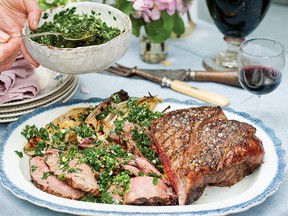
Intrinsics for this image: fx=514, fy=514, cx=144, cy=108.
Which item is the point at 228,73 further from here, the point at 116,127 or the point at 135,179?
the point at 135,179

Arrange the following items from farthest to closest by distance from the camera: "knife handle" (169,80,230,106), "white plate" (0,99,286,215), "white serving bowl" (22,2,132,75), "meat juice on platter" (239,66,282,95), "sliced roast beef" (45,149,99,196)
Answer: "knife handle" (169,80,230,106) < "meat juice on platter" (239,66,282,95) < "white serving bowl" (22,2,132,75) < "sliced roast beef" (45,149,99,196) < "white plate" (0,99,286,215)

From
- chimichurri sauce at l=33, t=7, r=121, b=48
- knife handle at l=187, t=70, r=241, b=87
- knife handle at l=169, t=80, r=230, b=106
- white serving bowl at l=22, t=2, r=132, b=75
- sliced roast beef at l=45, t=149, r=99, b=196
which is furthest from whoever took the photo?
knife handle at l=187, t=70, r=241, b=87

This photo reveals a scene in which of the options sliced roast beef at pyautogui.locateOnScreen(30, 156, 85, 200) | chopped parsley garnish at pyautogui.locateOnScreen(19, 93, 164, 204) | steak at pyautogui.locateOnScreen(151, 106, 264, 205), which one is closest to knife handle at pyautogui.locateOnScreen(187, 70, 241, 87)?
chopped parsley garnish at pyautogui.locateOnScreen(19, 93, 164, 204)

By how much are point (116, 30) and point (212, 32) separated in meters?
1.03

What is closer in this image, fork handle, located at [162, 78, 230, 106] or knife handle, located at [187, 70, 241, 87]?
fork handle, located at [162, 78, 230, 106]

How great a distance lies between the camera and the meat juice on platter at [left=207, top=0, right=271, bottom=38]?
7.51 ft

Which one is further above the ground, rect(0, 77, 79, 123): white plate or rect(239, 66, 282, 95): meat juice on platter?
rect(239, 66, 282, 95): meat juice on platter

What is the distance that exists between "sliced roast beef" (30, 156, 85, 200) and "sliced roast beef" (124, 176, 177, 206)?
0.15 metres

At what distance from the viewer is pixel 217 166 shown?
146 cm

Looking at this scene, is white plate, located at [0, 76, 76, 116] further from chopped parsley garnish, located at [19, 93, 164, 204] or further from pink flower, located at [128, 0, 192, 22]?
pink flower, located at [128, 0, 192, 22]

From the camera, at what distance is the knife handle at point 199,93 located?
2.06 metres

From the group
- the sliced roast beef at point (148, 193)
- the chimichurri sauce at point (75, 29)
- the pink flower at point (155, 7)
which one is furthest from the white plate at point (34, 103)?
the sliced roast beef at point (148, 193)

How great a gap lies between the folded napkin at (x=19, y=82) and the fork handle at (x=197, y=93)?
566mm

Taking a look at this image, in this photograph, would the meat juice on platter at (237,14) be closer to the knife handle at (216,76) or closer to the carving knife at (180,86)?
the knife handle at (216,76)
